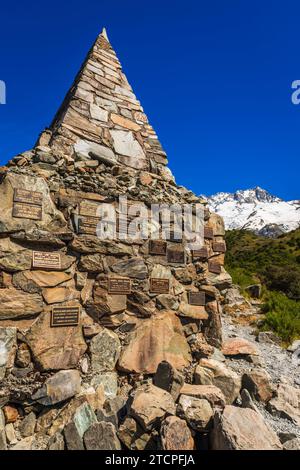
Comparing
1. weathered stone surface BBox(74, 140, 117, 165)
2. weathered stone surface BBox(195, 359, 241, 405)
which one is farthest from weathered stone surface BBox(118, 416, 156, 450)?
weathered stone surface BBox(74, 140, 117, 165)

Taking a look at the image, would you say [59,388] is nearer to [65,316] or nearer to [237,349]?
[65,316]

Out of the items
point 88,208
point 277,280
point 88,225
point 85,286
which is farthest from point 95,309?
point 277,280

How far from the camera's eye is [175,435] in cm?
264

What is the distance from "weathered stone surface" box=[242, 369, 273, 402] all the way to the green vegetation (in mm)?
3302

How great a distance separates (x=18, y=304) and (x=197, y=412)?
7.39ft

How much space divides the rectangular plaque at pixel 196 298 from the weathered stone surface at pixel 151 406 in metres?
1.61

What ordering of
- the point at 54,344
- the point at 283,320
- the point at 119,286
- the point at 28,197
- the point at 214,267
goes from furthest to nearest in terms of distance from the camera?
the point at 283,320
the point at 214,267
the point at 119,286
the point at 28,197
the point at 54,344

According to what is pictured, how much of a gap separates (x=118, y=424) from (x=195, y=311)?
200 cm

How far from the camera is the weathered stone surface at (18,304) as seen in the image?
3.32 metres

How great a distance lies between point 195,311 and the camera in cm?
456

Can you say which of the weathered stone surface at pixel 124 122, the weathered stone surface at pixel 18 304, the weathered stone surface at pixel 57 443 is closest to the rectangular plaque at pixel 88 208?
the weathered stone surface at pixel 18 304
